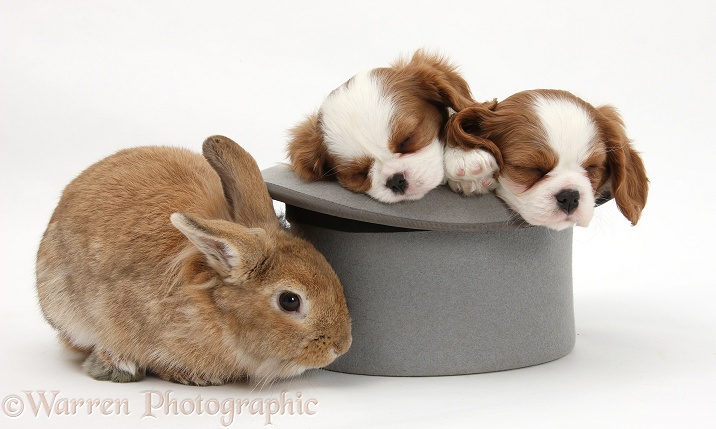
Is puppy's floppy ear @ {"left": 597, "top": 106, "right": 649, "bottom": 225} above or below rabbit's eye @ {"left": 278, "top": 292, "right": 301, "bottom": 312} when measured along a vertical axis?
above

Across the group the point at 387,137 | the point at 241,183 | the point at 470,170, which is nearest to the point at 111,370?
the point at 241,183

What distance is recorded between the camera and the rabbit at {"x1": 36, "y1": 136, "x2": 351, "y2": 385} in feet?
10.8

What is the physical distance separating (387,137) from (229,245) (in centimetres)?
78

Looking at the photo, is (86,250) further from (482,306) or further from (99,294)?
(482,306)

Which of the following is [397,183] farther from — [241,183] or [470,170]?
[241,183]

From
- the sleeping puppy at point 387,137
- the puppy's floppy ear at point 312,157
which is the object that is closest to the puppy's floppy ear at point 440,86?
the sleeping puppy at point 387,137

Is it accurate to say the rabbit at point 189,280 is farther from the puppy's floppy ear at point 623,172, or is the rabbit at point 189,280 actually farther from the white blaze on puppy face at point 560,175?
the puppy's floppy ear at point 623,172

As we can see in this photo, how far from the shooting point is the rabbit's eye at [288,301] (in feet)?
10.8

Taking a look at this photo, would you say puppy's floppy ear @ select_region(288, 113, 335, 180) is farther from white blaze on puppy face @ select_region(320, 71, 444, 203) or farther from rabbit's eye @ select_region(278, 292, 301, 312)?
rabbit's eye @ select_region(278, 292, 301, 312)

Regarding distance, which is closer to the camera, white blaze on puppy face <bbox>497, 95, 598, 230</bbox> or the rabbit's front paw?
white blaze on puppy face <bbox>497, 95, 598, 230</bbox>

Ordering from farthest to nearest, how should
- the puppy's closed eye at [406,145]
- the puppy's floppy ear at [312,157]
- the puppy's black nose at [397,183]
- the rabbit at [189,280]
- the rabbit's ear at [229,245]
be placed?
1. the puppy's floppy ear at [312,157]
2. the puppy's closed eye at [406,145]
3. the puppy's black nose at [397,183]
4. the rabbit at [189,280]
5. the rabbit's ear at [229,245]

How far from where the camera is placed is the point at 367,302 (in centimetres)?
357

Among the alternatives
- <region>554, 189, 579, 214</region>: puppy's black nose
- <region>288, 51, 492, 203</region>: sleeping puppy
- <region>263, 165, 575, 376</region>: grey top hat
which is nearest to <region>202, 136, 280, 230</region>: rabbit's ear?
<region>263, 165, 575, 376</region>: grey top hat

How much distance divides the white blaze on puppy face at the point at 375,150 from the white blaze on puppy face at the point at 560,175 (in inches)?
14.3
